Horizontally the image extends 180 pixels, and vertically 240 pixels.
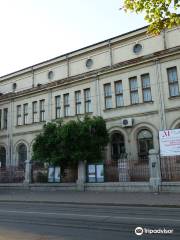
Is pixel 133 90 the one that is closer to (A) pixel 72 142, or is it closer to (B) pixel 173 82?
(B) pixel 173 82

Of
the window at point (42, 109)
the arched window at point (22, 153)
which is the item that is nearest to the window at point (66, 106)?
the window at point (42, 109)

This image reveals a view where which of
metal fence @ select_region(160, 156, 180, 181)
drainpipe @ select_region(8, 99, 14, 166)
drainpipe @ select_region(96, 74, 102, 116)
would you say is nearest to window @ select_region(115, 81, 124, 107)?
drainpipe @ select_region(96, 74, 102, 116)

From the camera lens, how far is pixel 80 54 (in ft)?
106

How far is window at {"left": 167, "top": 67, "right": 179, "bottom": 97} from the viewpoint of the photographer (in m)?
24.2

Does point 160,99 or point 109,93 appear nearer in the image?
point 160,99

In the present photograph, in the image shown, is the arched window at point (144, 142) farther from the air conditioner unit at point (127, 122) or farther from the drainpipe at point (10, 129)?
the drainpipe at point (10, 129)

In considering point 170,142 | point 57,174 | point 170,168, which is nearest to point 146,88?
point 170,142

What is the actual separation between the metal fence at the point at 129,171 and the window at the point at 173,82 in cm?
713

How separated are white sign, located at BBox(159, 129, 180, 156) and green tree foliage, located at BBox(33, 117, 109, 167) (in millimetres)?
5283

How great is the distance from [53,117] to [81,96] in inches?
153

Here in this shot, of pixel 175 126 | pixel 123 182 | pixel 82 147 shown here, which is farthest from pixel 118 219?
pixel 175 126

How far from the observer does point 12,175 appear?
2647 centimetres

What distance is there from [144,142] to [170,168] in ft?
21.8

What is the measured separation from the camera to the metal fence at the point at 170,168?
18.3 m
